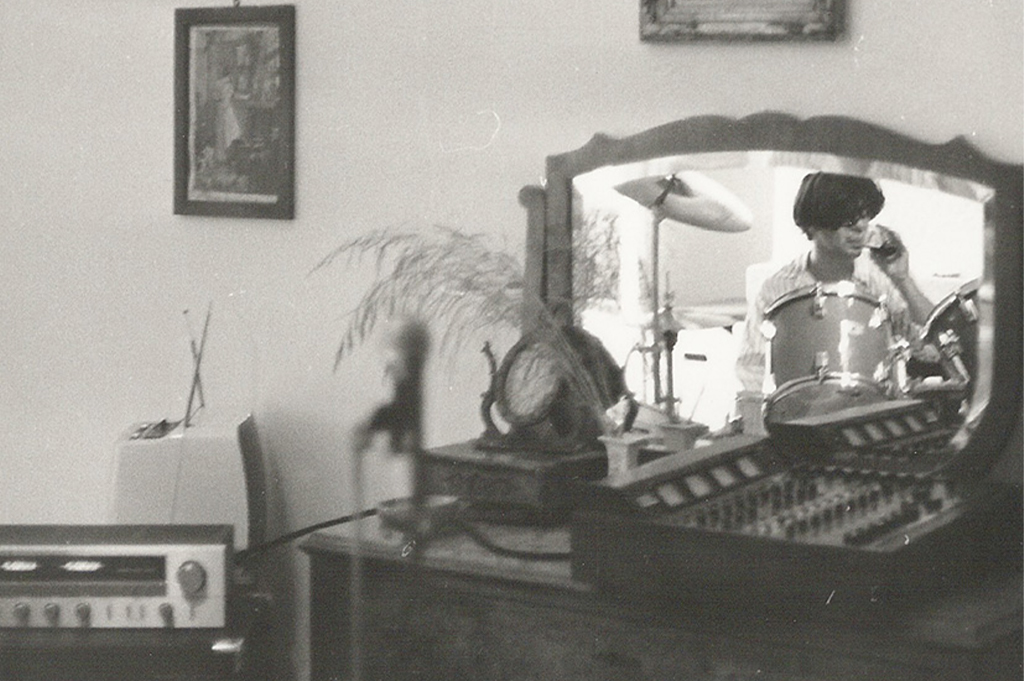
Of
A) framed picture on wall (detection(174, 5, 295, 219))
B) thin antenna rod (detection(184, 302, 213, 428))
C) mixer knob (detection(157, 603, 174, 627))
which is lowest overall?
mixer knob (detection(157, 603, 174, 627))

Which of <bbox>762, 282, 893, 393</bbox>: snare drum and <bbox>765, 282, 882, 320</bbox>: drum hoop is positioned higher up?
<bbox>765, 282, 882, 320</bbox>: drum hoop

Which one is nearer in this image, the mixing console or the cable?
the mixing console

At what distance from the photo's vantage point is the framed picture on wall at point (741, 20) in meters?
2.28

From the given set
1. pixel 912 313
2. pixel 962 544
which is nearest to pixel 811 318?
pixel 912 313

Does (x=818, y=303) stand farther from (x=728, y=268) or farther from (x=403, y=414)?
(x=403, y=414)

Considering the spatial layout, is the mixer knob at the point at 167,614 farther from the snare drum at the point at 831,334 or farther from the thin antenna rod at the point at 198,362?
the snare drum at the point at 831,334

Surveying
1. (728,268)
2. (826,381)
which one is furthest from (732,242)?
(826,381)

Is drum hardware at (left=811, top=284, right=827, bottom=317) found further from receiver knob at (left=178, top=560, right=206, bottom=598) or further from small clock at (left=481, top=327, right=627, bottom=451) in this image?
receiver knob at (left=178, top=560, right=206, bottom=598)

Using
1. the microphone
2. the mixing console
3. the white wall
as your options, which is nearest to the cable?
the white wall

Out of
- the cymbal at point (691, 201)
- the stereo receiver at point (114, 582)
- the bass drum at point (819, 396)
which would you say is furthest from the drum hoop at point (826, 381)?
the stereo receiver at point (114, 582)

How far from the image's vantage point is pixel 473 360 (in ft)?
8.82

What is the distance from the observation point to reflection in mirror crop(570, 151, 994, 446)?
2221 millimetres

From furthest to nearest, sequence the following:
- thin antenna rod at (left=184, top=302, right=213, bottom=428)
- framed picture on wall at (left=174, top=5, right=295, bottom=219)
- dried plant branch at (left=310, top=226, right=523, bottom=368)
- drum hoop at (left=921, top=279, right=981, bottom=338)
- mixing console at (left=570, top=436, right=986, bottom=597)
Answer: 1. thin antenna rod at (left=184, top=302, right=213, bottom=428)
2. framed picture on wall at (left=174, top=5, right=295, bottom=219)
3. dried plant branch at (left=310, top=226, right=523, bottom=368)
4. drum hoop at (left=921, top=279, right=981, bottom=338)
5. mixing console at (left=570, top=436, right=986, bottom=597)

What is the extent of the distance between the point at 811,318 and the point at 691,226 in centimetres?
25
